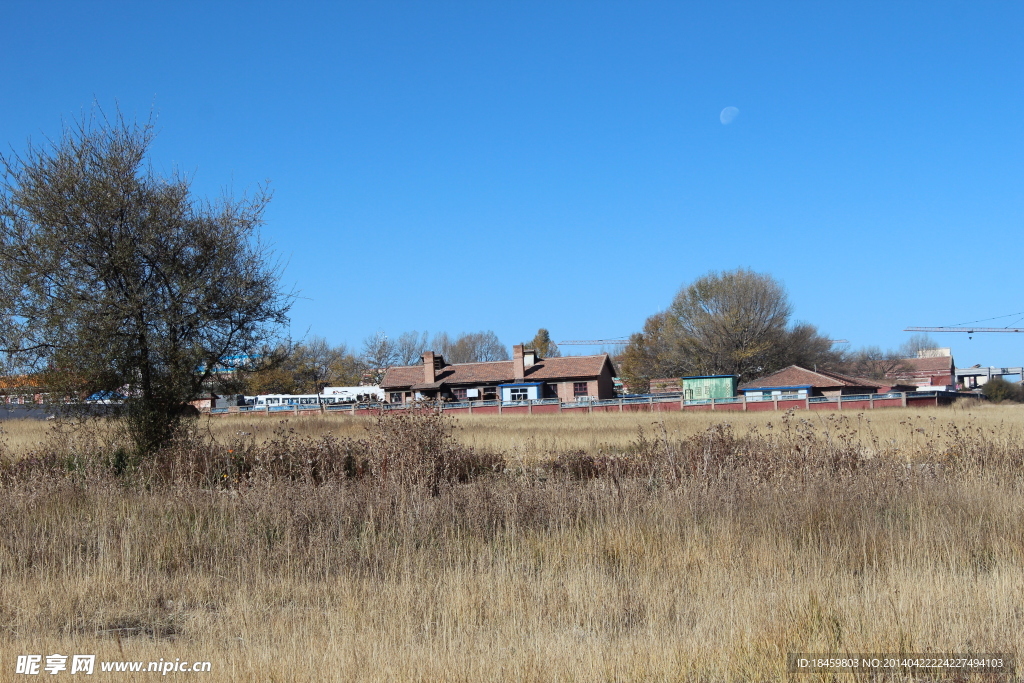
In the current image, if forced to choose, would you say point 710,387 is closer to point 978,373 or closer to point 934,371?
point 934,371

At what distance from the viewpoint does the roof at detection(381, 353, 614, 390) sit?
66750 millimetres

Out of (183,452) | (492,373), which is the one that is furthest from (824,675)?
(492,373)

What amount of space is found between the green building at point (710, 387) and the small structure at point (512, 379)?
883 centimetres

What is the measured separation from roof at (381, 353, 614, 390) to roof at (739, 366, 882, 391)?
12918 mm

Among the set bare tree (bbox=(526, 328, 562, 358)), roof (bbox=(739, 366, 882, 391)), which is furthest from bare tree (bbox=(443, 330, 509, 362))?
roof (bbox=(739, 366, 882, 391))

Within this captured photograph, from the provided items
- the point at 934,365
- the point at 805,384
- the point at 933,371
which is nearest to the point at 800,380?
the point at 805,384

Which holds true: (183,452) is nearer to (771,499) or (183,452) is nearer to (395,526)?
(395,526)

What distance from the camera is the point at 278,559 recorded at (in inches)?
267

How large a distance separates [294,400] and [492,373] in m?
18.4

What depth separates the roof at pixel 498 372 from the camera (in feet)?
219

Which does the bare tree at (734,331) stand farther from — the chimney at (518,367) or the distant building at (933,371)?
the distant building at (933,371)

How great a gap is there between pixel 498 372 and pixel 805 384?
2577 cm

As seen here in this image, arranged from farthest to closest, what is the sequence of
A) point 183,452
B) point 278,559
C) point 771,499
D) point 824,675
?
point 183,452 < point 771,499 < point 278,559 < point 824,675

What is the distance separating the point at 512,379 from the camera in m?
67.6
